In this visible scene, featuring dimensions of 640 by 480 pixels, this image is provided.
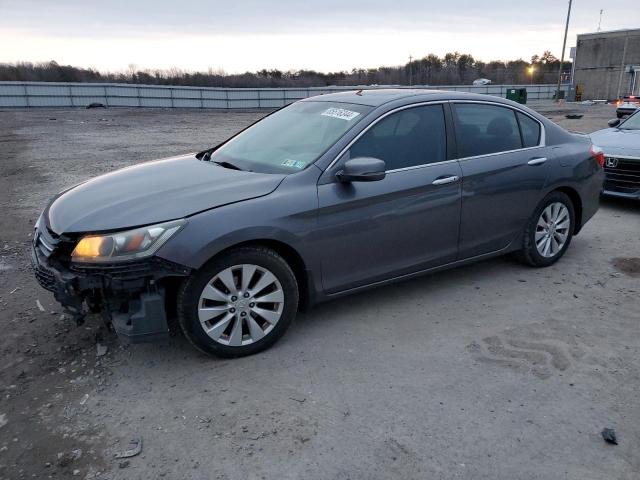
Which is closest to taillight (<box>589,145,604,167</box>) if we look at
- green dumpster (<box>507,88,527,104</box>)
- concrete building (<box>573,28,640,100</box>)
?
green dumpster (<box>507,88,527,104</box>)

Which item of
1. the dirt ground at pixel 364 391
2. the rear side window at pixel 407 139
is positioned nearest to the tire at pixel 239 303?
the dirt ground at pixel 364 391

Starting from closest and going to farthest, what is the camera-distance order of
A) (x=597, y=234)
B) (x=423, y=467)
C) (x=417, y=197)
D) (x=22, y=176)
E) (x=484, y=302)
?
(x=423, y=467)
(x=417, y=197)
(x=484, y=302)
(x=597, y=234)
(x=22, y=176)

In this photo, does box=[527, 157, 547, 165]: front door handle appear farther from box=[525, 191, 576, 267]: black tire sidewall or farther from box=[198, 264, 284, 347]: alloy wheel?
box=[198, 264, 284, 347]: alloy wheel

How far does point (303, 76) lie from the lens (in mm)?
71375

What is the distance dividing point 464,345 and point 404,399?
0.83 metres

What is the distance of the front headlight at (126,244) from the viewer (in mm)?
3156

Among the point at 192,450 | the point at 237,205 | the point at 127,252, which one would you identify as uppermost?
the point at 237,205

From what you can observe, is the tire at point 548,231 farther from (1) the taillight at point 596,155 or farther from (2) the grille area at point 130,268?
(2) the grille area at point 130,268

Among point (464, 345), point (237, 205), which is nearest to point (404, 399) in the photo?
point (464, 345)

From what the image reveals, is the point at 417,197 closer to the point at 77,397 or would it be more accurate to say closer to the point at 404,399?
the point at 404,399

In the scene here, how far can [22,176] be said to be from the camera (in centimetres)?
1042

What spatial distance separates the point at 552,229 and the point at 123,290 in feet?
13.0

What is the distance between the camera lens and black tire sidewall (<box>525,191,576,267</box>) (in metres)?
5.01

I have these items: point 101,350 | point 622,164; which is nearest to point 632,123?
point 622,164
